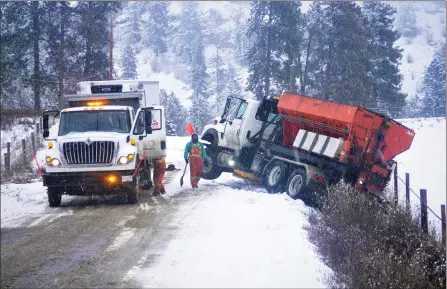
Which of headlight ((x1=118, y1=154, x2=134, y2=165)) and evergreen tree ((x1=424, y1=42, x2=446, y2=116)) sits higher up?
evergreen tree ((x1=424, y1=42, x2=446, y2=116))

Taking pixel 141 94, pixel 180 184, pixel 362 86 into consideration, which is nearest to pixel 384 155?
pixel 362 86

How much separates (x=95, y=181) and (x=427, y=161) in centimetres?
1186

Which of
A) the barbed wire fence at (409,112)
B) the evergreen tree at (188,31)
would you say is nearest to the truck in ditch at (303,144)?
the barbed wire fence at (409,112)

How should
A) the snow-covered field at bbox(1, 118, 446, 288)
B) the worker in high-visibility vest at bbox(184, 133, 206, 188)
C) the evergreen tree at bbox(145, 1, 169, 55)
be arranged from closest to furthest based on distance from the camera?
the snow-covered field at bbox(1, 118, 446, 288)
the evergreen tree at bbox(145, 1, 169, 55)
the worker in high-visibility vest at bbox(184, 133, 206, 188)

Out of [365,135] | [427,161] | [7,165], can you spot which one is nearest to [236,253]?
[7,165]

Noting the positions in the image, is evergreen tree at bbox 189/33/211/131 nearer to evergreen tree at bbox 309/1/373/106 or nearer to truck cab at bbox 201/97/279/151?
evergreen tree at bbox 309/1/373/106

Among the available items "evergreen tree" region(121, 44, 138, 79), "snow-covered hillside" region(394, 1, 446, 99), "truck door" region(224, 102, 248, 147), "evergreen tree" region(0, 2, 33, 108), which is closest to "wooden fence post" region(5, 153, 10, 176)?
"evergreen tree" region(0, 2, 33, 108)

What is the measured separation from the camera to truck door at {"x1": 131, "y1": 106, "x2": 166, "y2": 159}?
912cm

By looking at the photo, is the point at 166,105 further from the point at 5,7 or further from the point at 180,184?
the point at 180,184

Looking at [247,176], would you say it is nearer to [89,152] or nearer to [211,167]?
[211,167]

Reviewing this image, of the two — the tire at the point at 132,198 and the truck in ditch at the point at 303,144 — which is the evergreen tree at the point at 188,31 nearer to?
the tire at the point at 132,198

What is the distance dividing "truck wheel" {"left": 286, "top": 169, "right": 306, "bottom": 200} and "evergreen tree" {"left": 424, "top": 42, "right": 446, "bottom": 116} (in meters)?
6.44

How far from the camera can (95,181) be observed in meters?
7.49

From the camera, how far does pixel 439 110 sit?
688 centimetres
